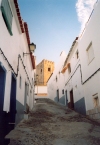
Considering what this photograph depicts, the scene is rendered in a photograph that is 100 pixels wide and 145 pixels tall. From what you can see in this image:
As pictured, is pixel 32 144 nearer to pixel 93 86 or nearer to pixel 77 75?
pixel 93 86

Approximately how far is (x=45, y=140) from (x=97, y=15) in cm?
727

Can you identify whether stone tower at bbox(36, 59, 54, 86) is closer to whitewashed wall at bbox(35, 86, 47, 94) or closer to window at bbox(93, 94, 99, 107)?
whitewashed wall at bbox(35, 86, 47, 94)

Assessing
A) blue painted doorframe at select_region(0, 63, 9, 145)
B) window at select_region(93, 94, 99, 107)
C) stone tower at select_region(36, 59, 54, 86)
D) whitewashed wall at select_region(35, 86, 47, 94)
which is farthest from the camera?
stone tower at select_region(36, 59, 54, 86)

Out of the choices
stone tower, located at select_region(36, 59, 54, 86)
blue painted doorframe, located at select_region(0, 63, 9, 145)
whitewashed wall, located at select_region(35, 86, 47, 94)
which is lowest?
blue painted doorframe, located at select_region(0, 63, 9, 145)

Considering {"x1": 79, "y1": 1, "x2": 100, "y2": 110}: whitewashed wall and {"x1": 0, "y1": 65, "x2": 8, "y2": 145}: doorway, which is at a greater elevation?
{"x1": 79, "y1": 1, "x2": 100, "y2": 110}: whitewashed wall

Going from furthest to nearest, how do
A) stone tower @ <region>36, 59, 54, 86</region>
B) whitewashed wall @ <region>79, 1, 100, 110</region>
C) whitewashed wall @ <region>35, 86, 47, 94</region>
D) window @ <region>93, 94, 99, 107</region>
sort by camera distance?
stone tower @ <region>36, 59, 54, 86</region> < whitewashed wall @ <region>35, 86, 47, 94</region> < window @ <region>93, 94, 99, 107</region> < whitewashed wall @ <region>79, 1, 100, 110</region>

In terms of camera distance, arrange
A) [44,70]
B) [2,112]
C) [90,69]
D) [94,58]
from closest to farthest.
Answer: [2,112] → [94,58] → [90,69] → [44,70]

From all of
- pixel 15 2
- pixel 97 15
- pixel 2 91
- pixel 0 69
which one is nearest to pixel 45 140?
pixel 2 91

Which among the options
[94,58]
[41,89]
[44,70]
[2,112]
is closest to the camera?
[2,112]

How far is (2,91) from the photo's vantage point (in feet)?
15.2

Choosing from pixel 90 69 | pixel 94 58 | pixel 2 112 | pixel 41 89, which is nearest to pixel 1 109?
pixel 2 112

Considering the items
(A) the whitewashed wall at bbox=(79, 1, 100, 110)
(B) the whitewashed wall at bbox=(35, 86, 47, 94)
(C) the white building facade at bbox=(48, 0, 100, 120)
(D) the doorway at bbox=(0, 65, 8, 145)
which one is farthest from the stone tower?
(D) the doorway at bbox=(0, 65, 8, 145)

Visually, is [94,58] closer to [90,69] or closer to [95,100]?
[90,69]

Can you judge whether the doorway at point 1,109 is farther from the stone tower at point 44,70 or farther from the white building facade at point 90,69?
the stone tower at point 44,70
